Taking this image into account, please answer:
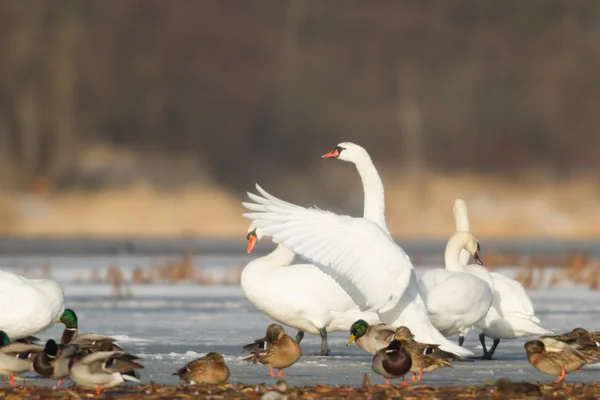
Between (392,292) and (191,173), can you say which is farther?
(191,173)

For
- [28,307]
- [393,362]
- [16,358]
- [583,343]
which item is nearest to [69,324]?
[28,307]

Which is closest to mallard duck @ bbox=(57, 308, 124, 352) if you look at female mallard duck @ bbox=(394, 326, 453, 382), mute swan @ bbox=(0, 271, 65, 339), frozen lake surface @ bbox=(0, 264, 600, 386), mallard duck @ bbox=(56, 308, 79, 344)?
mallard duck @ bbox=(56, 308, 79, 344)

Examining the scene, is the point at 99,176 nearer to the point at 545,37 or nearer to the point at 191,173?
the point at 191,173

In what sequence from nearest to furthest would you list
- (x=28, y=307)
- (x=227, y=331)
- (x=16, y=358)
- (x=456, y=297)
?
(x=16, y=358), (x=28, y=307), (x=456, y=297), (x=227, y=331)

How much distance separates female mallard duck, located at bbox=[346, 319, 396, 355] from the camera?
344 inches

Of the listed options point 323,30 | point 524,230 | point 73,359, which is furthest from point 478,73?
point 73,359

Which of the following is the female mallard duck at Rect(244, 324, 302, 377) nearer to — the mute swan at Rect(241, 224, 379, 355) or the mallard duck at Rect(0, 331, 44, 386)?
the mute swan at Rect(241, 224, 379, 355)

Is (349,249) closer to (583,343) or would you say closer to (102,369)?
(583,343)

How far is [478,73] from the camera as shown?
1654 inches

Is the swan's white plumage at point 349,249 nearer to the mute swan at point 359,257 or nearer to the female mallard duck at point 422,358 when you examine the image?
the mute swan at point 359,257

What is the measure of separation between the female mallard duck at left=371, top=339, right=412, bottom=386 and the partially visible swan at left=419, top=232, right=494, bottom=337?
163 cm

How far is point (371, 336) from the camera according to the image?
28.9 ft

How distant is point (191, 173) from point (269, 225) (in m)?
27.0

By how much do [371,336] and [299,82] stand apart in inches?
1265
